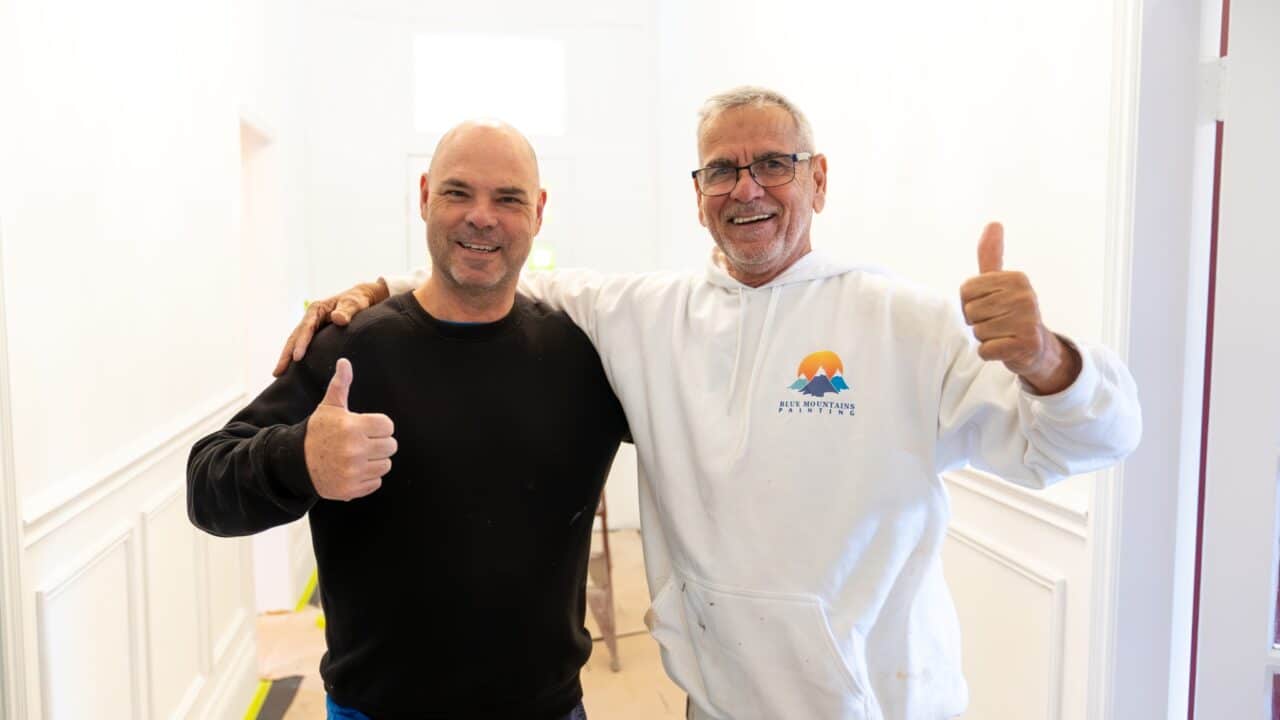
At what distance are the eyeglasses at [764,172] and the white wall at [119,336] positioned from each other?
127cm

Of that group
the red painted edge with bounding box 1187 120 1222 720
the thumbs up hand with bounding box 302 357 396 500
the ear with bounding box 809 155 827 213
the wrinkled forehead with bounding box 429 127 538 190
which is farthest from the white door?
the thumbs up hand with bounding box 302 357 396 500

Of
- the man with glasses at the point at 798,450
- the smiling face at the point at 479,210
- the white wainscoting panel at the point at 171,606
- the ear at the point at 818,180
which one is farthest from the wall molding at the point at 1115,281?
the white wainscoting panel at the point at 171,606

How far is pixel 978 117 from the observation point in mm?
2062

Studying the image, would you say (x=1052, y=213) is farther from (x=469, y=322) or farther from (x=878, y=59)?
(x=469, y=322)

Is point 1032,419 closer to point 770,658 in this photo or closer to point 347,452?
point 770,658

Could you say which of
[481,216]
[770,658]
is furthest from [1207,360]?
[481,216]

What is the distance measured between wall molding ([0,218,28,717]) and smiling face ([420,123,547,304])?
750mm

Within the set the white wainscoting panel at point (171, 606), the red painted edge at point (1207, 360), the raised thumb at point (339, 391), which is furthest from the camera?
the white wainscoting panel at point (171, 606)

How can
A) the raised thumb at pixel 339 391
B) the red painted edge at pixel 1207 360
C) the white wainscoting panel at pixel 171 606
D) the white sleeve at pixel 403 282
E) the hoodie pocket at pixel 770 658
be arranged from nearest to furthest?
the raised thumb at pixel 339 391
the hoodie pocket at pixel 770 658
the red painted edge at pixel 1207 360
the white sleeve at pixel 403 282
the white wainscoting panel at pixel 171 606

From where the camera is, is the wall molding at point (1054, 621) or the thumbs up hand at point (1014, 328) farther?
the wall molding at point (1054, 621)

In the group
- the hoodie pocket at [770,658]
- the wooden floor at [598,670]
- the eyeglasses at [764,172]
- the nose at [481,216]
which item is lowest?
the wooden floor at [598,670]

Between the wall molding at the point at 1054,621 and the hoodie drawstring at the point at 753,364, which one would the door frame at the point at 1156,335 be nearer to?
the wall molding at the point at 1054,621

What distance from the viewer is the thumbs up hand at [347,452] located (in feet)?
3.64

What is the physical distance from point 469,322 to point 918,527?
851 millimetres
